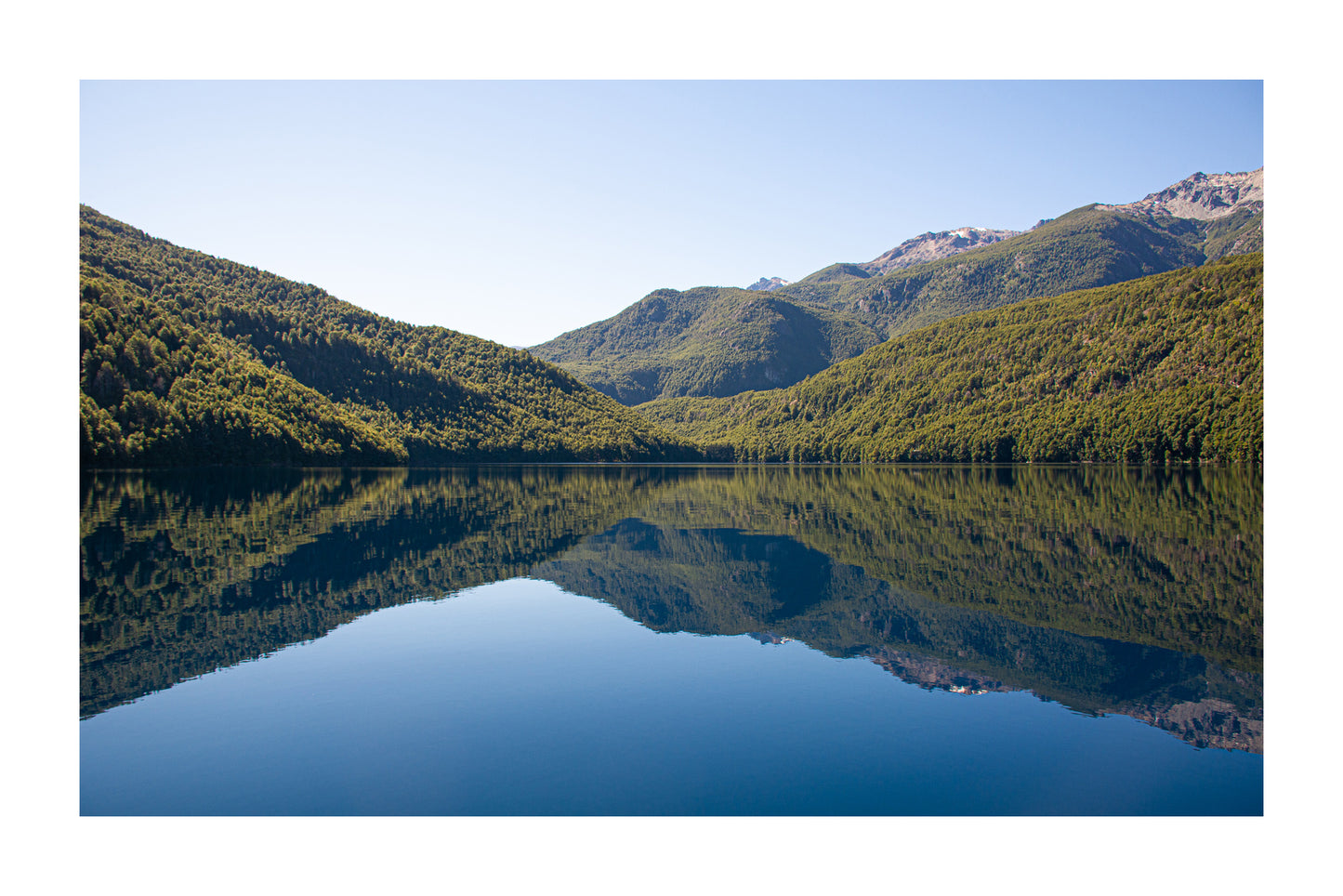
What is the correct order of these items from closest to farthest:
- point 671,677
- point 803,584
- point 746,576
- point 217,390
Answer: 1. point 671,677
2. point 803,584
3. point 746,576
4. point 217,390

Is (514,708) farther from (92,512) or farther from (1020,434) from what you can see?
(1020,434)

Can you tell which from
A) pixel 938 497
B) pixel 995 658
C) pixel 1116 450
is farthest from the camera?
pixel 1116 450

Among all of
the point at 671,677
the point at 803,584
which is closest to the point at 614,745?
the point at 671,677

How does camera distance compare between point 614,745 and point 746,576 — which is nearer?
point 614,745

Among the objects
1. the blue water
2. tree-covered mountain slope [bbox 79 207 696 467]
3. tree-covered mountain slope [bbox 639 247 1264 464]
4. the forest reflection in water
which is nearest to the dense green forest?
the forest reflection in water

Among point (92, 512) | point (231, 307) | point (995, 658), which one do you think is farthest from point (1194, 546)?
point (231, 307)

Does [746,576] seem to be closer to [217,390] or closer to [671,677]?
[671,677]

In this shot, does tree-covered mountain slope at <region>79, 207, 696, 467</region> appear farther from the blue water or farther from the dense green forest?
the blue water
